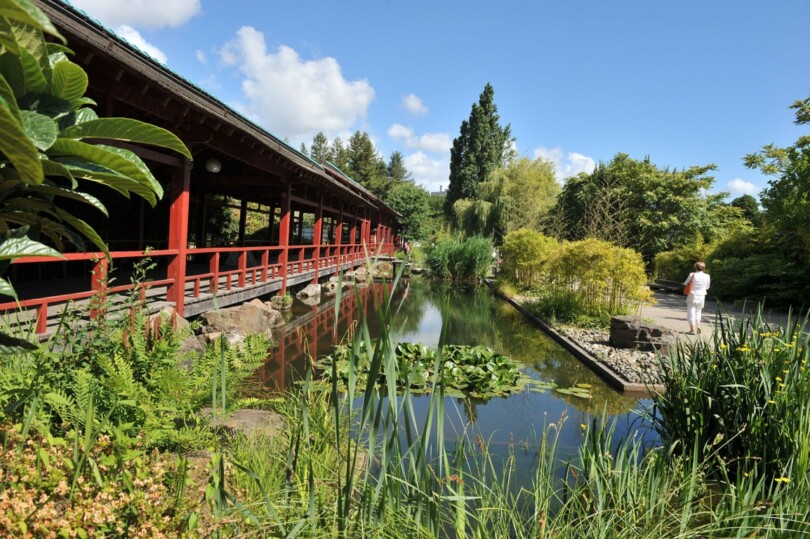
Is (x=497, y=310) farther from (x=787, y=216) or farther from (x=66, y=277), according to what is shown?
(x=66, y=277)

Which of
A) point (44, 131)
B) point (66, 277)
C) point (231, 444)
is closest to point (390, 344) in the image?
point (44, 131)

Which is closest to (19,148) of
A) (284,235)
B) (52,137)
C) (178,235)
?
(52,137)

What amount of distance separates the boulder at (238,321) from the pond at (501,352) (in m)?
0.49

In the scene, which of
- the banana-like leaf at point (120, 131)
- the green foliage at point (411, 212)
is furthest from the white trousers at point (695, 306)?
the green foliage at point (411, 212)

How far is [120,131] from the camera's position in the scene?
0.89 metres


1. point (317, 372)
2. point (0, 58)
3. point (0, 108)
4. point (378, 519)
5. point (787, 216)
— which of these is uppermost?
point (787, 216)

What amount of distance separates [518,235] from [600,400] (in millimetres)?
9237

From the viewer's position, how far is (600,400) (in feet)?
17.6

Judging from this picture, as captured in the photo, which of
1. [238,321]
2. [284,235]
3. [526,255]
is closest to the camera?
[238,321]

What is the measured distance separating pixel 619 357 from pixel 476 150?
3029cm

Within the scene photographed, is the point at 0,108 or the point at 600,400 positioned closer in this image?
the point at 0,108

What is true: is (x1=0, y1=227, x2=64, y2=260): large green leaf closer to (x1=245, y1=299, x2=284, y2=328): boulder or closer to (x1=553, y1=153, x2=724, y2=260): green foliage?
(x1=245, y1=299, x2=284, y2=328): boulder

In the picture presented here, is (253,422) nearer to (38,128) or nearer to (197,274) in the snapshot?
(38,128)

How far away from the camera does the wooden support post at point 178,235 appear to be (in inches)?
239
